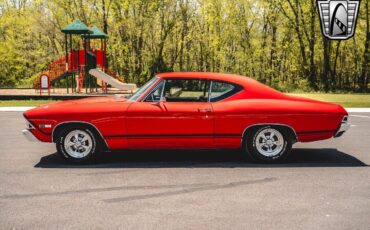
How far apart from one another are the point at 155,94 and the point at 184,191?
82.4 inches

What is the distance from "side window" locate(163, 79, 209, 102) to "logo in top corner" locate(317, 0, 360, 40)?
22.3 meters

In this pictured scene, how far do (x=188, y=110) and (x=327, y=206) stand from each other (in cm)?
280

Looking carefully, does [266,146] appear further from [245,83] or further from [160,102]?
[160,102]

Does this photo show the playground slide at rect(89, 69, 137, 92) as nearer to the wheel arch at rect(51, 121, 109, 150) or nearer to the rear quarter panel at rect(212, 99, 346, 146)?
the wheel arch at rect(51, 121, 109, 150)

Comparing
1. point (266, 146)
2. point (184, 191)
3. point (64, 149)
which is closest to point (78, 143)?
point (64, 149)

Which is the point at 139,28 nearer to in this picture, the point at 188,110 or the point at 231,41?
the point at 231,41

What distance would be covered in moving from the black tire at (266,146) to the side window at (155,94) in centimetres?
150

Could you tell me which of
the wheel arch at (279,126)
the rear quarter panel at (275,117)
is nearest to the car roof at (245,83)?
the rear quarter panel at (275,117)

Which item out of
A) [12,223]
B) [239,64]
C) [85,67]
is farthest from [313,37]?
[12,223]

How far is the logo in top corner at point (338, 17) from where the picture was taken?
1144 inches

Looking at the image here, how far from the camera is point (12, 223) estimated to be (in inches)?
184

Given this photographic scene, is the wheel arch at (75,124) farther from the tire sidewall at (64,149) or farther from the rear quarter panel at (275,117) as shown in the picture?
the rear quarter panel at (275,117)

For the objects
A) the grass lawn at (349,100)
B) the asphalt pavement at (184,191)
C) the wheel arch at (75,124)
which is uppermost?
the wheel arch at (75,124)

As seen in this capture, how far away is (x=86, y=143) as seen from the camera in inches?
298
